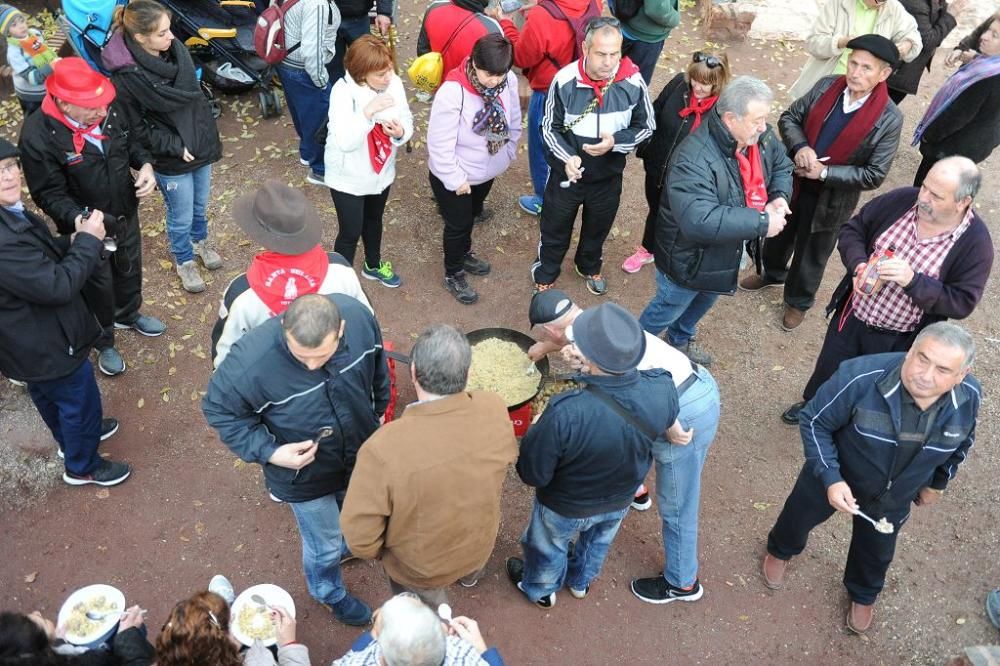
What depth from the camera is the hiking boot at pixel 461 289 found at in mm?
6695

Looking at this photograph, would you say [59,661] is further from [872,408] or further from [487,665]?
[872,408]

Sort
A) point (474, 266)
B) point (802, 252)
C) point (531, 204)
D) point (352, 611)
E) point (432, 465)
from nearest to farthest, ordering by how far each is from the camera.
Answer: point (432, 465), point (352, 611), point (802, 252), point (474, 266), point (531, 204)

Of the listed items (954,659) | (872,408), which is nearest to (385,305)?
(872,408)

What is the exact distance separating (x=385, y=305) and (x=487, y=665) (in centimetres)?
401

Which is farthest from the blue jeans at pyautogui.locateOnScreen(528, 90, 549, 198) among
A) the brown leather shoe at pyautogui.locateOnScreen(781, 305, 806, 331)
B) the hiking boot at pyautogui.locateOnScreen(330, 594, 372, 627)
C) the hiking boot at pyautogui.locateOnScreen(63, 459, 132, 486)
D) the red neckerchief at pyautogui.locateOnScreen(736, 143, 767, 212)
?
the hiking boot at pyautogui.locateOnScreen(63, 459, 132, 486)

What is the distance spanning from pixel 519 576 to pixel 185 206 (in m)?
3.86

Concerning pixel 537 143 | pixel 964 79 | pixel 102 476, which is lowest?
pixel 102 476

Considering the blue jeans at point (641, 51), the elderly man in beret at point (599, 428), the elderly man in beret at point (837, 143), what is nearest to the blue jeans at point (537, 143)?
the blue jeans at point (641, 51)

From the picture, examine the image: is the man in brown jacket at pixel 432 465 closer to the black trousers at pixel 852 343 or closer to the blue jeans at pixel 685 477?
the blue jeans at pixel 685 477

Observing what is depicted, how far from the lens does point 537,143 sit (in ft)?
23.0

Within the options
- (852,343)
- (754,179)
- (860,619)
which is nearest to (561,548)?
(860,619)

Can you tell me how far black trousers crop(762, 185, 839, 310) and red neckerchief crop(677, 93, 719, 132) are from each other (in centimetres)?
110

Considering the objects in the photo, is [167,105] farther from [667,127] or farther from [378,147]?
[667,127]

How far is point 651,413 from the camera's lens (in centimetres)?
367
